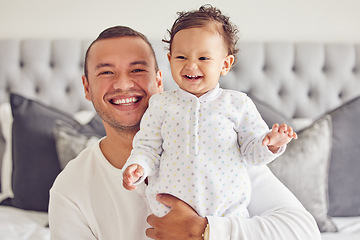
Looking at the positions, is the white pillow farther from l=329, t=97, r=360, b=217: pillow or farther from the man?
l=329, t=97, r=360, b=217: pillow

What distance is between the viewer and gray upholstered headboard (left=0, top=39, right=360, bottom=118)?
273 centimetres

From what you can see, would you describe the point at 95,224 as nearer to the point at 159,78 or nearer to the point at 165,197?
the point at 165,197

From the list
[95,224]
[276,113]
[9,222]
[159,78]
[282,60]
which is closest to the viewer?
[95,224]

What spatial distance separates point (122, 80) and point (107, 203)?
0.39m

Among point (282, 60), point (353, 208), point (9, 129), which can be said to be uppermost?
point (282, 60)

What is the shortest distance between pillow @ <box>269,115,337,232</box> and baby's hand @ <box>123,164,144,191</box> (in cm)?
114

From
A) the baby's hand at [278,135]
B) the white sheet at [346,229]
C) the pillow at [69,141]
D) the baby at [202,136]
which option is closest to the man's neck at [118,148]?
the baby at [202,136]

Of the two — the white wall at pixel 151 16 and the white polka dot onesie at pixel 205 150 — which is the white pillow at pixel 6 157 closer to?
the white wall at pixel 151 16

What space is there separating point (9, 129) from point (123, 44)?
138cm

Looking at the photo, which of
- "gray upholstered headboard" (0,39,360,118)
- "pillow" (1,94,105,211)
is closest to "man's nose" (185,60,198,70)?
"pillow" (1,94,105,211)

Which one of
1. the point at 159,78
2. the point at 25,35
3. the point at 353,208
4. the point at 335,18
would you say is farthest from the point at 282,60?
the point at 25,35

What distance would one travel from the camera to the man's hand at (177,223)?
1.09 m

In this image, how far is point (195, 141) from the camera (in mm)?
1091

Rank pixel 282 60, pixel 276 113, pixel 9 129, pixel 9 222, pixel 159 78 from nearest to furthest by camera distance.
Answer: pixel 159 78
pixel 9 222
pixel 276 113
pixel 9 129
pixel 282 60
